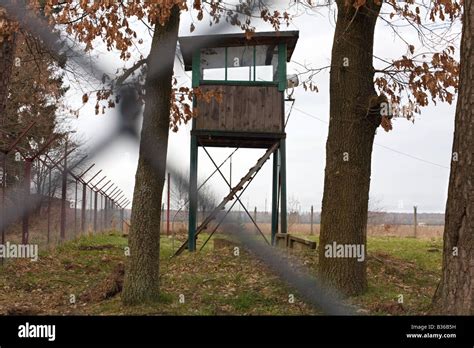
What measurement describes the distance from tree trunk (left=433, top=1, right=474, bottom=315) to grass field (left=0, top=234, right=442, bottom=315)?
94 centimetres

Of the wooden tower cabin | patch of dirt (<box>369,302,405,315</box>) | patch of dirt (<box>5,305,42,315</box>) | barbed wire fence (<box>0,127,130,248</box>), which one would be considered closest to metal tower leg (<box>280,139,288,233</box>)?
the wooden tower cabin

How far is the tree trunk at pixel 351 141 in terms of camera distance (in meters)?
8.04

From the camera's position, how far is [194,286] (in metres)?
9.13

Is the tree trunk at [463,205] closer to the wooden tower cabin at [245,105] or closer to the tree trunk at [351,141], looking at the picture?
the tree trunk at [351,141]

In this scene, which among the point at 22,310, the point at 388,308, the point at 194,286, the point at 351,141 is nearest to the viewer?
the point at 388,308

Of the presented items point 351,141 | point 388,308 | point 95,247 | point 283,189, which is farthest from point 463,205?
point 95,247

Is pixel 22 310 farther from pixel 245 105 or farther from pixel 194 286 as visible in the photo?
pixel 245 105

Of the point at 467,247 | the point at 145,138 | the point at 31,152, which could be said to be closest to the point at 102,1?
the point at 145,138

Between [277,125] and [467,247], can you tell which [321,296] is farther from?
[277,125]

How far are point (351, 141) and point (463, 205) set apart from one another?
11.1 feet

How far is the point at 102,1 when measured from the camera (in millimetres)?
5789

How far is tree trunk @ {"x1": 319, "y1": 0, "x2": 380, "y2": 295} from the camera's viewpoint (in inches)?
316

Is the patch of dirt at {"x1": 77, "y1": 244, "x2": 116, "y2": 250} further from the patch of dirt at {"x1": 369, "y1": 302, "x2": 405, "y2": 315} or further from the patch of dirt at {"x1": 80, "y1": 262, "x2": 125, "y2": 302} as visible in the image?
the patch of dirt at {"x1": 369, "y1": 302, "x2": 405, "y2": 315}

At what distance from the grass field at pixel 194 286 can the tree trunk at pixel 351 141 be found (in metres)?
0.54
